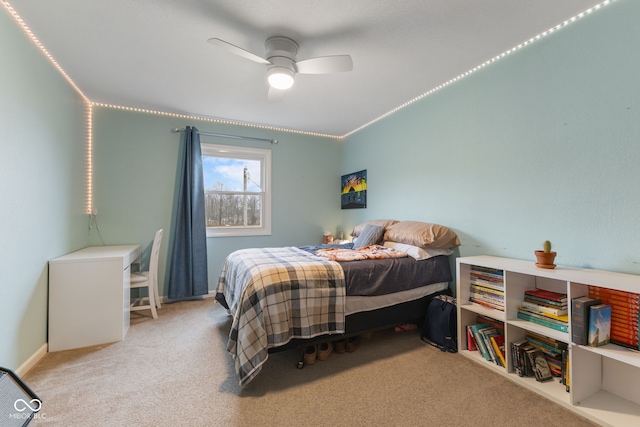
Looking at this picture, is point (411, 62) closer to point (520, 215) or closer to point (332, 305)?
point (520, 215)

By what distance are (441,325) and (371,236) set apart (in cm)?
112

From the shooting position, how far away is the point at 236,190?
4016 millimetres

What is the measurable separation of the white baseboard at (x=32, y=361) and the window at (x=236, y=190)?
6.23 feet

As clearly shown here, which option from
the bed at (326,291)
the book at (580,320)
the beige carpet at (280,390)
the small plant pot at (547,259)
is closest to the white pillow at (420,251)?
the bed at (326,291)

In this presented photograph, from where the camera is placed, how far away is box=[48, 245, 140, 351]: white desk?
223 cm

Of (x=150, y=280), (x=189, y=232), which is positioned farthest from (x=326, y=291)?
(x=189, y=232)

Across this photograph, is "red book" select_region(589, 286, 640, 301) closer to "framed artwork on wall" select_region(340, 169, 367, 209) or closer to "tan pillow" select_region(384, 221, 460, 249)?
"tan pillow" select_region(384, 221, 460, 249)

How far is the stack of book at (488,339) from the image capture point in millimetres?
1961

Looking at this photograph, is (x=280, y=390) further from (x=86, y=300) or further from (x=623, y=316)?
(x=623, y=316)

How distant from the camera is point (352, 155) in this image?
172 inches

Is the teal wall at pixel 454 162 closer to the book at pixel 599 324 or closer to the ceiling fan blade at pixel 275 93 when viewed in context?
the book at pixel 599 324

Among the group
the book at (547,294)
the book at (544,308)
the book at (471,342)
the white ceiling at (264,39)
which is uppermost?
the white ceiling at (264,39)

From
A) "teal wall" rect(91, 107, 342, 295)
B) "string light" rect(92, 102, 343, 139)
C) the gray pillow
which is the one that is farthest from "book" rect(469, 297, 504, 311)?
"string light" rect(92, 102, 343, 139)

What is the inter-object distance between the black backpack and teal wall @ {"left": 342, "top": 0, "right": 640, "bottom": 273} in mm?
564
